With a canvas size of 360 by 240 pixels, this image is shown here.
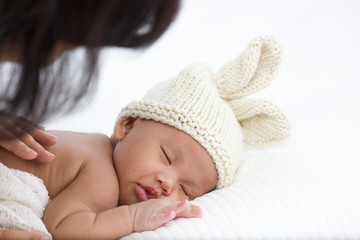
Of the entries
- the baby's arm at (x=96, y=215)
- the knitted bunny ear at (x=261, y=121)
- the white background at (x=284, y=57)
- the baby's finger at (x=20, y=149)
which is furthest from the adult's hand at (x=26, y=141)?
the knitted bunny ear at (x=261, y=121)

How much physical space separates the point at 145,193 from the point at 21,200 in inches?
12.5

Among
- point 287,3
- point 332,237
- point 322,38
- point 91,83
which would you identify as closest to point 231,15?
point 287,3

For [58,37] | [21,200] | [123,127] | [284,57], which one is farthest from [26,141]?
[284,57]

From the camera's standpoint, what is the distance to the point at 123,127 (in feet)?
4.47

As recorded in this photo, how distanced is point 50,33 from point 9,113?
16 centimetres

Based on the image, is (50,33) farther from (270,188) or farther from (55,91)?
(270,188)

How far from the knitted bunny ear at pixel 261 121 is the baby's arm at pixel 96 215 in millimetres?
500

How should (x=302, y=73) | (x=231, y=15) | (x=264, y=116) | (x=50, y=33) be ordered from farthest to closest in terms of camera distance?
(x=231, y=15) → (x=302, y=73) → (x=264, y=116) → (x=50, y=33)

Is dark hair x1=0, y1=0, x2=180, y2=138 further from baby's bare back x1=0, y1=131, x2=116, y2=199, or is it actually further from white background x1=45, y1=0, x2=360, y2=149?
white background x1=45, y1=0, x2=360, y2=149

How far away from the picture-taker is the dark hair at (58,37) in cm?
72

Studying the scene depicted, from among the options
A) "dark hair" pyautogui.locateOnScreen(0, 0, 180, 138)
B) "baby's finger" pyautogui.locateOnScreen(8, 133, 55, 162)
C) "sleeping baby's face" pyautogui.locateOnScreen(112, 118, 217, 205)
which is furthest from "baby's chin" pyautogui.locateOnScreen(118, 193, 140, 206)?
"dark hair" pyautogui.locateOnScreen(0, 0, 180, 138)

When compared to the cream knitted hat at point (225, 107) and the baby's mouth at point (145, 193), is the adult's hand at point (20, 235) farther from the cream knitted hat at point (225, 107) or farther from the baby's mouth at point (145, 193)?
the cream knitted hat at point (225, 107)

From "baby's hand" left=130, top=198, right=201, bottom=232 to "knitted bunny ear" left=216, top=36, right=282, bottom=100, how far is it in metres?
0.54

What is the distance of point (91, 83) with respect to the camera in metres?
0.81
